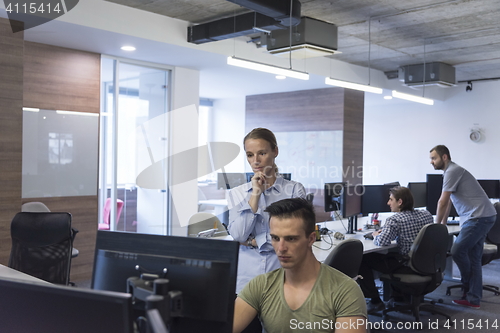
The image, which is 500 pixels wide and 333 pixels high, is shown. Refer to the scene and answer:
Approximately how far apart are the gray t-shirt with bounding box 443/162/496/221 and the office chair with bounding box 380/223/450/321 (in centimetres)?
97

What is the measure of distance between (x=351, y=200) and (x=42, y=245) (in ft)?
10.3

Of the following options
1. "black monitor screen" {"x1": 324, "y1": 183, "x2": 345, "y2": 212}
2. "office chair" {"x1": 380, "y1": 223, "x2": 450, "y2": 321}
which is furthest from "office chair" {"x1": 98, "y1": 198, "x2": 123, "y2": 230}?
"office chair" {"x1": 380, "y1": 223, "x2": 450, "y2": 321}

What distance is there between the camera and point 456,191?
527 cm

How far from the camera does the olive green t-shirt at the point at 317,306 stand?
6.10 feet

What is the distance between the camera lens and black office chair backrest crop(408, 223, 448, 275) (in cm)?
425

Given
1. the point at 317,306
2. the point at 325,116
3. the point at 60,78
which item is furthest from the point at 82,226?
the point at 325,116

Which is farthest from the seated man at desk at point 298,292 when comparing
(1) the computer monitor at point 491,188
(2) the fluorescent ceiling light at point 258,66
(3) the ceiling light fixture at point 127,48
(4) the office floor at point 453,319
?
(1) the computer monitor at point 491,188

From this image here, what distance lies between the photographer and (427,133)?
9977 mm

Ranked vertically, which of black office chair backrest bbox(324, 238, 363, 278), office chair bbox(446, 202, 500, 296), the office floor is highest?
black office chair backrest bbox(324, 238, 363, 278)

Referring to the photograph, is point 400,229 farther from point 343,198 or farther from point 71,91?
point 71,91

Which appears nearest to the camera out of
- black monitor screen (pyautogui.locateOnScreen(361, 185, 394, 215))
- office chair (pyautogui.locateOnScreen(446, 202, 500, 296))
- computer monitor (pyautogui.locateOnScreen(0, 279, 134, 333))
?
computer monitor (pyautogui.locateOnScreen(0, 279, 134, 333))

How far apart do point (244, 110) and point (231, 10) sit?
5107mm

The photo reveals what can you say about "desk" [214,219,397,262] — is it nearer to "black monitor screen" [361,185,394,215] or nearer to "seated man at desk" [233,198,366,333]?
"black monitor screen" [361,185,394,215]

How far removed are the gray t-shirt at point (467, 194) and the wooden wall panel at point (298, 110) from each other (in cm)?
336
